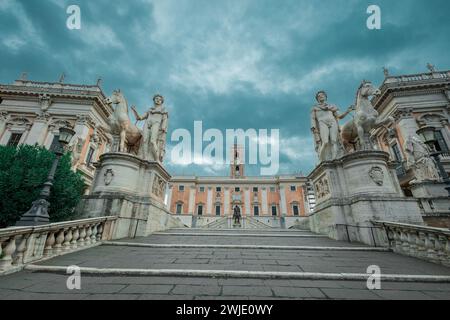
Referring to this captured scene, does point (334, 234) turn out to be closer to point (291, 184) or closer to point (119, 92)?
point (119, 92)

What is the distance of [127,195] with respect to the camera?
24.3 feet

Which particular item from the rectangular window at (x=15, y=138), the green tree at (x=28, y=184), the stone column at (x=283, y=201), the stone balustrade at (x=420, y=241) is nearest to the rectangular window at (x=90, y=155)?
the rectangular window at (x=15, y=138)

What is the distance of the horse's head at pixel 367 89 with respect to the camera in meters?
7.81

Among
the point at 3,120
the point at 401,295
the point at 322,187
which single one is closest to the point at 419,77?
the point at 322,187

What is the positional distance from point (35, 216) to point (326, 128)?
34.8 ft

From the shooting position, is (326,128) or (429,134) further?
(326,128)

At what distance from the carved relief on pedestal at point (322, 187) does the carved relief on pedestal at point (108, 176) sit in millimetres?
8844

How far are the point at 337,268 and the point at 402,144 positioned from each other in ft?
69.3

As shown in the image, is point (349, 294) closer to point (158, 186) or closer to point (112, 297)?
point (112, 297)

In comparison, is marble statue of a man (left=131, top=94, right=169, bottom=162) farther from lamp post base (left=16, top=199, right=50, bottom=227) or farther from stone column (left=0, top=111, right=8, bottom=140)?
stone column (left=0, top=111, right=8, bottom=140)

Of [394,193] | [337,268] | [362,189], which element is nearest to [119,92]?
[337,268]

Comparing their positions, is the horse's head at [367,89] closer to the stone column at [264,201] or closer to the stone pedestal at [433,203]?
the stone pedestal at [433,203]

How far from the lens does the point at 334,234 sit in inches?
281

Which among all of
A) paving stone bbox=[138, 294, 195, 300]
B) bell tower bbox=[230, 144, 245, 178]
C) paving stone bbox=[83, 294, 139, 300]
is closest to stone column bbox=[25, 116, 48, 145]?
paving stone bbox=[83, 294, 139, 300]
